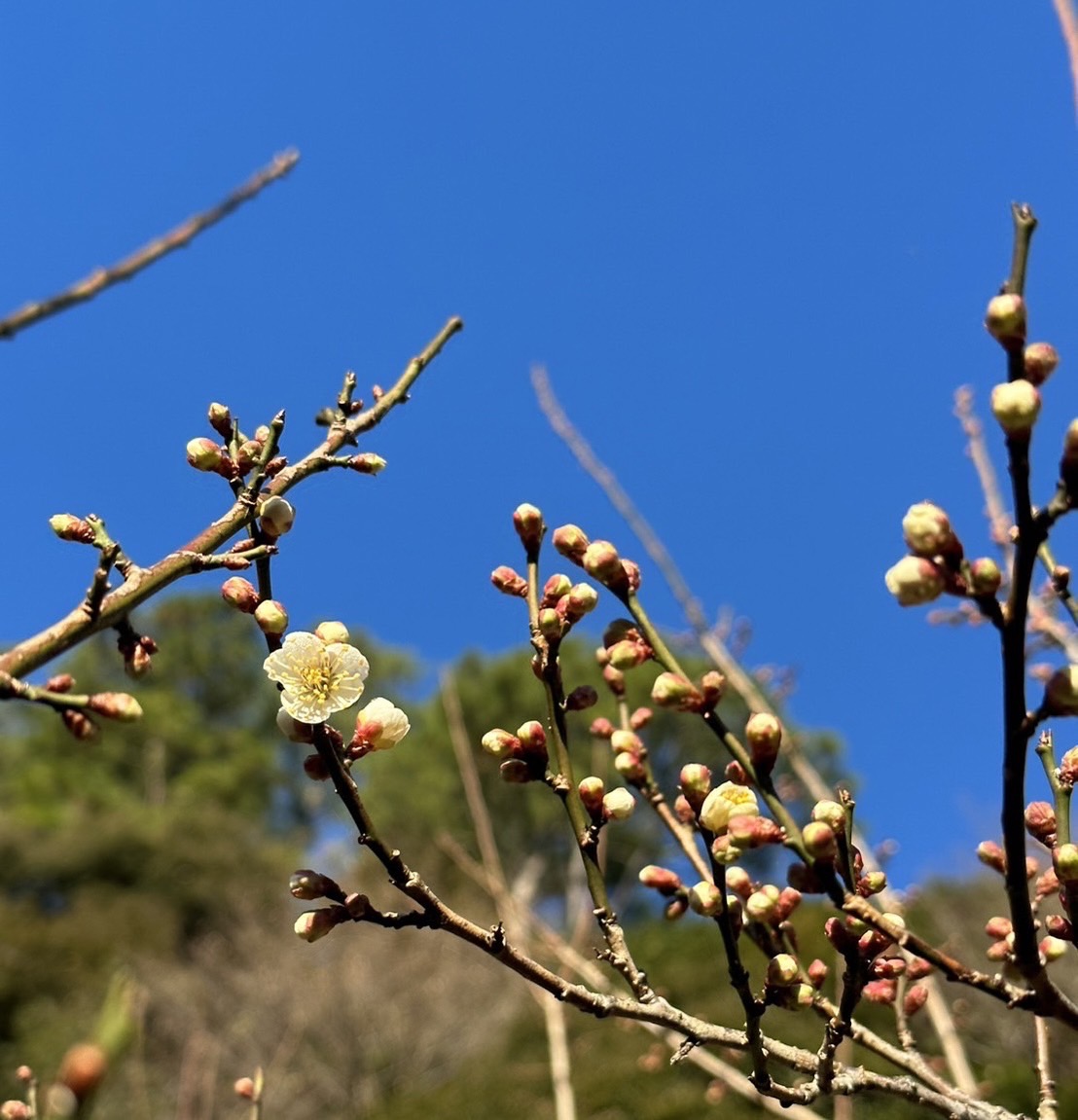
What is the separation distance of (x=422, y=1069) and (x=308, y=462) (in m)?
13.7

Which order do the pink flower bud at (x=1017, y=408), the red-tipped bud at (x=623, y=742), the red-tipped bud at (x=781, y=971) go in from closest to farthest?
the pink flower bud at (x=1017, y=408), the red-tipped bud at (x=781, y=971), the red-tipped bud at (x=623, y=742)

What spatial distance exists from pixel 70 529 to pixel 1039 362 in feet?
2.88

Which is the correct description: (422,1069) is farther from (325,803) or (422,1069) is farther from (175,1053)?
(325,803)

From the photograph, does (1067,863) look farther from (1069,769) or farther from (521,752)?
(521,752)

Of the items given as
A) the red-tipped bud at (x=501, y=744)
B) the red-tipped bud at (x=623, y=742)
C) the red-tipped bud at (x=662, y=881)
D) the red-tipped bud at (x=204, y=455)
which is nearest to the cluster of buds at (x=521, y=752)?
the red-tipped bud at (x=501, y=744)

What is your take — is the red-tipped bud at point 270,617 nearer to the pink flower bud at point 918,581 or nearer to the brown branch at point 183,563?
the brown branch at point 183,563

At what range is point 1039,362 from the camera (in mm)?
651

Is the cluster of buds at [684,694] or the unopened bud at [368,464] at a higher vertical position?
the unopened bud at [368,464]

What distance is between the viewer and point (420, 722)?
22609mm

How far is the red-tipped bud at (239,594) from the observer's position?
0.94 metres

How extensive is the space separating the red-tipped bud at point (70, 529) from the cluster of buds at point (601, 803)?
1.84 ft

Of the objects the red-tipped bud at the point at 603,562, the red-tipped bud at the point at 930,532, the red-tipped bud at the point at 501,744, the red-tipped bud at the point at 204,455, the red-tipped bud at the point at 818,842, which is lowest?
the red-tipped bud at the point at 818,842

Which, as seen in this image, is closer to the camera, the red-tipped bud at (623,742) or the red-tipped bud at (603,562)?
the red-tipped bud at (603,562)

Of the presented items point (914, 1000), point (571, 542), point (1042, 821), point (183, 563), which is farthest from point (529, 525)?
point (914, 1000)
